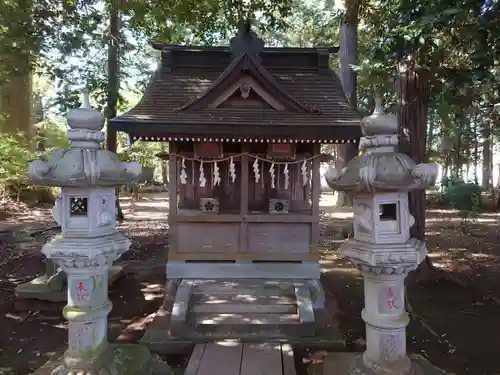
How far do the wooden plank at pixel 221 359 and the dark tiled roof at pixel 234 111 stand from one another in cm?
378

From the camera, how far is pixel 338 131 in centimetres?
743

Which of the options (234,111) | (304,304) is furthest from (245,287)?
(234,111)

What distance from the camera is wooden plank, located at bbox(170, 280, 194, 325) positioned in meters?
6.48

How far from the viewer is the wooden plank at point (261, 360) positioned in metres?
5.27

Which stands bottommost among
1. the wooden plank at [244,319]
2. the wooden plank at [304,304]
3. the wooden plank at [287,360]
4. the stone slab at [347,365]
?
the wooden plank at [287,360]

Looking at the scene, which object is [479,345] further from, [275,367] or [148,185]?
[148,185]

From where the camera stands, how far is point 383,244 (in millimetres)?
4199

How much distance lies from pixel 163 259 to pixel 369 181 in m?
9.31

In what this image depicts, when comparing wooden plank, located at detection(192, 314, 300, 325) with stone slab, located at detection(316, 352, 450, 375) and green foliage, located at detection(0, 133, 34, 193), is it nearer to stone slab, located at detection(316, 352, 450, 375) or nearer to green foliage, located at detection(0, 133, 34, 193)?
stone slab, located at detection(316, 352, 450, 375)

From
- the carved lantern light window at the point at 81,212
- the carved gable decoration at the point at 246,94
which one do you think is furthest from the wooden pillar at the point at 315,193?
the carved lantern light window at the point at 81,212

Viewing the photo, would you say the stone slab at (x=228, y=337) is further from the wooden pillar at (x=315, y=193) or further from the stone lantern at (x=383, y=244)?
the wooden pillar at (x=315, y=193)

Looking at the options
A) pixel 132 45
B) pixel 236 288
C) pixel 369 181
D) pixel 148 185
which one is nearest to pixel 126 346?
pixel 236 288

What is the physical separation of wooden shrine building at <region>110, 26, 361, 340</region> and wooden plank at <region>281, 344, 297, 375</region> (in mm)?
1554

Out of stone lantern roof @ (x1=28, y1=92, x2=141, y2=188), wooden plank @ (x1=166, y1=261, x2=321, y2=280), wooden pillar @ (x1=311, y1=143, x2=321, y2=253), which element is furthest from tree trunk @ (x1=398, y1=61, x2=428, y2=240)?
stone lantern roof @ (x1=28, y1=92, x2=141, y2=188)
